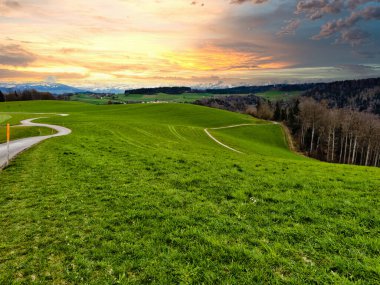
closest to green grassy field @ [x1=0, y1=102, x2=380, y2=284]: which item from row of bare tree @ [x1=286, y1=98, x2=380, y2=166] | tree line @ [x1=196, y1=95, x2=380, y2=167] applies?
tree line @ [x1=196, y1=95, x2=380, y2=167]

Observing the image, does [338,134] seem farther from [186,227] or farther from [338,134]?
[186,227]

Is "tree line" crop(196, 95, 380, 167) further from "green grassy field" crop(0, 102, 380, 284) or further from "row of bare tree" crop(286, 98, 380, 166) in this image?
"green grassy field" crop(0, 102, 380, 284)

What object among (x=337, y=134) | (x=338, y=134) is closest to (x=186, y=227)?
(x=338, y=134)

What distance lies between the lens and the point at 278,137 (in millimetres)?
96438

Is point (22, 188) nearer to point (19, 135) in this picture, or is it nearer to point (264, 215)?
point (264, 215)

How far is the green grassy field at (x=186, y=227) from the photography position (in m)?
7.44

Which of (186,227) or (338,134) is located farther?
(338,134)

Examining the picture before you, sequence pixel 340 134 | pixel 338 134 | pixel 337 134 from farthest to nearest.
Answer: pixel 337 134, pixel 338 134, pixel 340 134

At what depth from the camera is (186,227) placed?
1010 centimetres

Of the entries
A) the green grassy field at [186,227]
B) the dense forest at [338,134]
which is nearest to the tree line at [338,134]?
the dense forest at [338,134]

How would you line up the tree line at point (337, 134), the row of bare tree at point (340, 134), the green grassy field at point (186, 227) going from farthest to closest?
the tree line at point (337, 134), the row of bare tree at point (340, 134), the green grassy field at point (186, 227)

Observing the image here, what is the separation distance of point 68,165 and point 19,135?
1156 inches

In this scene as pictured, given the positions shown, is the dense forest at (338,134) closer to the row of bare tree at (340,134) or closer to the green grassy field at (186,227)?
the row of bare tree at (340,134)

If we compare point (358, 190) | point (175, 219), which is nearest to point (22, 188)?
point (175, 219)
